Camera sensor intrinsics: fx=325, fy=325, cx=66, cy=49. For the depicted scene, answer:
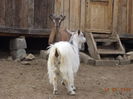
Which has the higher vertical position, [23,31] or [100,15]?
[100,15]

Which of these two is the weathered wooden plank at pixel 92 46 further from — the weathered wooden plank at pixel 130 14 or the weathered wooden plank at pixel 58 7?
the weathered wooden plank at pixel 130 14

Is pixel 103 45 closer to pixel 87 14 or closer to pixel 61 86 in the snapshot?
pixel 87 14

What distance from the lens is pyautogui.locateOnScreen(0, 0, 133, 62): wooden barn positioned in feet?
30.7

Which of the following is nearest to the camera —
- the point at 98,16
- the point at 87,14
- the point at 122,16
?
the point at 87,14

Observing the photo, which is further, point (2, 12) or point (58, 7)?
point (58, 7)

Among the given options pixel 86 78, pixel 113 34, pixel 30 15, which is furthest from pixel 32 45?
pixel 86 78

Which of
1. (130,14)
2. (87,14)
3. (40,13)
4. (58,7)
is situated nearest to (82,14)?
(87,14)

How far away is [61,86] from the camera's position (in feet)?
22.0

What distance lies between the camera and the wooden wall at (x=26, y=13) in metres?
9.27

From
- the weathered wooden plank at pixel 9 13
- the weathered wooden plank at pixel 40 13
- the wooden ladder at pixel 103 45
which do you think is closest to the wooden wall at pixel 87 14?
the wooden ladder at pixel 103 45

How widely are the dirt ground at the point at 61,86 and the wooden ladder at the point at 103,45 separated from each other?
740 mm

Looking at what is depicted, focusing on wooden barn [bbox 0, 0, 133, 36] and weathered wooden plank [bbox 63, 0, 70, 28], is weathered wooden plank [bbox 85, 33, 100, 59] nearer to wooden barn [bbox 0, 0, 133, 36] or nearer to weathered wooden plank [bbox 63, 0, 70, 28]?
wooden barn [bbox 0, 0, 133, 36]

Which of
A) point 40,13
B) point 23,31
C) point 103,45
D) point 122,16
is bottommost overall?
point 103,45

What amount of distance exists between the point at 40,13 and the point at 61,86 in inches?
145
